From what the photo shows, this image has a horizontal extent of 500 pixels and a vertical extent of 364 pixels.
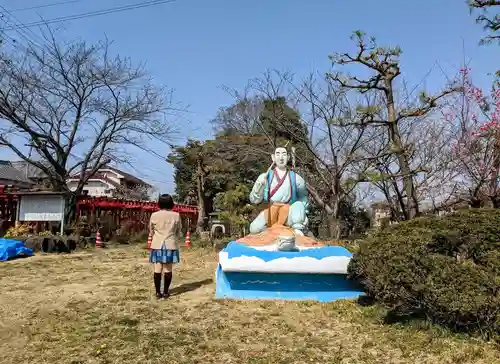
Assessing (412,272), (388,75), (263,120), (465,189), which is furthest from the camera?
(263,120)

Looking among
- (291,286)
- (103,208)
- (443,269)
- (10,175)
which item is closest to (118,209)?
(103,208)

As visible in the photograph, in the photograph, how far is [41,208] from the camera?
15.4m

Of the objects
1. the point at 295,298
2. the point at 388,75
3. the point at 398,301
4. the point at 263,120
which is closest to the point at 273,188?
the point at 295,298

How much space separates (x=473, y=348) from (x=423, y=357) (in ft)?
1.49

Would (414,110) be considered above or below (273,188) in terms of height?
above

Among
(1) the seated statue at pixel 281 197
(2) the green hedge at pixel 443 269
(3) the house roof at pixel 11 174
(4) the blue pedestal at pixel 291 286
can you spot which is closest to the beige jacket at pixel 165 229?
(4) the blue pedestal at pixel 291 286

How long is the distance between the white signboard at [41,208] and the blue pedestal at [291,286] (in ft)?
35.1

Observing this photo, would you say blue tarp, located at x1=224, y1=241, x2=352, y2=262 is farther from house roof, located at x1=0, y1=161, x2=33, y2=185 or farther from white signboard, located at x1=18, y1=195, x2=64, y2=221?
house roof, located at x1=0, y1=161, x2=33, y2=185

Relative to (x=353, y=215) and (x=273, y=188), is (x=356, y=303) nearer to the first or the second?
(x=273, y=188)

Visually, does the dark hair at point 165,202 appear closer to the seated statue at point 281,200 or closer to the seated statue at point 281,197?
the seated statue at point 281,200

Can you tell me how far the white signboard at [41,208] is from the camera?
15.3 metres

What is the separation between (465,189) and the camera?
1638 centimetres

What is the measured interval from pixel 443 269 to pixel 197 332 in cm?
251

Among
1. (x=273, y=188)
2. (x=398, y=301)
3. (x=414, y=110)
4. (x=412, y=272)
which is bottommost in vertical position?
(x=398, y=301)
